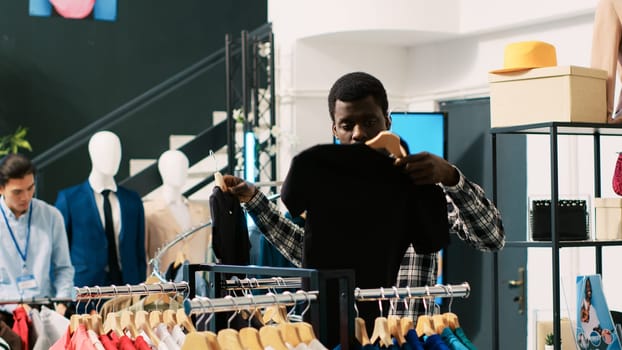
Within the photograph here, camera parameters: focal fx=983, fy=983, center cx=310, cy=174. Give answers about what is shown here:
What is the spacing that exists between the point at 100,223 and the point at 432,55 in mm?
2643

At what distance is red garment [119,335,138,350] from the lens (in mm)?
2228

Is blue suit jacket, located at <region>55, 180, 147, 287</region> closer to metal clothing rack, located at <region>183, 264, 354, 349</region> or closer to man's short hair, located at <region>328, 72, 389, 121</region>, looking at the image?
man's short hair, located at <region>328, 72, 389, 121</region>

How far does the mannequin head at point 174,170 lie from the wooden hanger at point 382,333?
479 cm

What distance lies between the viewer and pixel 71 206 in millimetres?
6074

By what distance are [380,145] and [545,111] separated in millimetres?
1315

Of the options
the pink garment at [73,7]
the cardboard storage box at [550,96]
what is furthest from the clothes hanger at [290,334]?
the pink garment at [73,7]

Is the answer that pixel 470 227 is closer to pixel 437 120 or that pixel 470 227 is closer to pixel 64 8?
pixel 437 120

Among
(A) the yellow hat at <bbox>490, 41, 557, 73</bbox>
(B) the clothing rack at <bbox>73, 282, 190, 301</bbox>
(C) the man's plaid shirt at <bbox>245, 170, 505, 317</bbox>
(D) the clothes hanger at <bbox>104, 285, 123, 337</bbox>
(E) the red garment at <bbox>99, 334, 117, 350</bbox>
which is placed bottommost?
(E) the red garment at <bbox>99, 334, 117, 350</bbox>

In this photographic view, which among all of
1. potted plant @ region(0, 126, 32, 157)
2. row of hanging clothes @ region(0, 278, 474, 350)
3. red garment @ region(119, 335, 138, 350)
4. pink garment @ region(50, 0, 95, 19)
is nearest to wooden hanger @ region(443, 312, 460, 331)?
row of hanging clothes @ region(0, 278, 474, 350)

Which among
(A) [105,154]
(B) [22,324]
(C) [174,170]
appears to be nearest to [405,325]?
(B) [22,324]

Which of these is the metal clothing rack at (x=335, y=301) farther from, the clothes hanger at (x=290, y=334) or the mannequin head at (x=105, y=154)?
the mannequin head at (x=105, y=154)

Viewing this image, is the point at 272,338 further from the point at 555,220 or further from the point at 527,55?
the point at 527,55

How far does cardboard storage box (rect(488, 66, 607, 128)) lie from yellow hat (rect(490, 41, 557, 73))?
3 centimetres

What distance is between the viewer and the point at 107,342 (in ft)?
7.48
